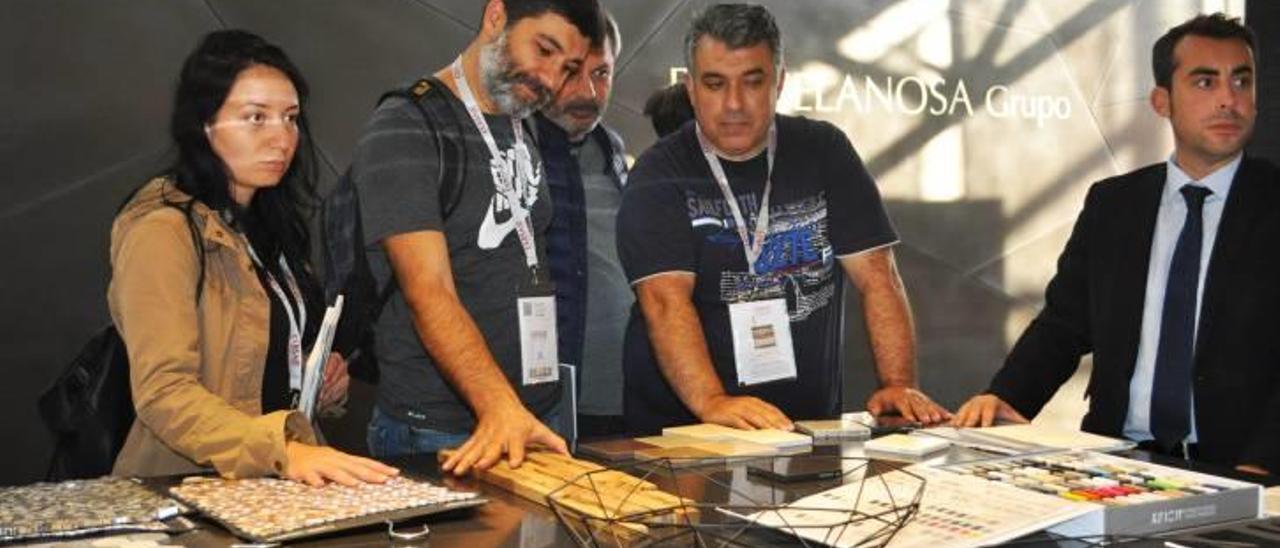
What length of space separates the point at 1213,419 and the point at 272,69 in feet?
6.74

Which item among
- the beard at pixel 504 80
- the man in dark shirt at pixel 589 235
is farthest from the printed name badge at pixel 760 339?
the beard at pixel 504 80

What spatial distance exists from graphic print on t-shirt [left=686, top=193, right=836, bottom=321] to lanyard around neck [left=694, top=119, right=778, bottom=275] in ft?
0.04

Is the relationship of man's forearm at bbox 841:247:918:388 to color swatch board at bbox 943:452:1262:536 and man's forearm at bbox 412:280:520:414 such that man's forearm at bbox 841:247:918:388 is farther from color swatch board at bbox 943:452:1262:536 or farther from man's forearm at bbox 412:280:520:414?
color swatch board at bbox 943:452:1262:536

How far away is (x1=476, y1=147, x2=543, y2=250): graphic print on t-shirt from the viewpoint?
3.01 m

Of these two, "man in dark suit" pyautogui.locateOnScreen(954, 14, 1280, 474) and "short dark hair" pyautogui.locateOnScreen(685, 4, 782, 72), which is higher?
"short dark hair" pyautogui.locateOnScreen(685, 4, 782, 72)

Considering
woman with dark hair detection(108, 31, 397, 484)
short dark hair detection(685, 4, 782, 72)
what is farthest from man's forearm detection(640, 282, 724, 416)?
woman with dark hair detection(108, 31, 397, 484)

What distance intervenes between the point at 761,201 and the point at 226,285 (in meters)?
1.42

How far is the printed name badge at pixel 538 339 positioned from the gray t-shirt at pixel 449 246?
0.02 meters

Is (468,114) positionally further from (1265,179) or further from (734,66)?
(1265,179)

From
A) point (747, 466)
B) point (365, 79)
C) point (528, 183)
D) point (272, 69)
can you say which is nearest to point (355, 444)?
point (365, 79)

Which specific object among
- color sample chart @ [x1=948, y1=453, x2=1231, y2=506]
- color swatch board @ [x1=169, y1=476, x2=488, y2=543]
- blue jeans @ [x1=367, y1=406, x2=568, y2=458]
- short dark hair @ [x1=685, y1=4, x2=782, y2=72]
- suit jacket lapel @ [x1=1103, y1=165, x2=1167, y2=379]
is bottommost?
blue jeans @ [x1=367, y1=406, x2=568, y2=458]

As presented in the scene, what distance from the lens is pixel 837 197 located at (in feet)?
11.7

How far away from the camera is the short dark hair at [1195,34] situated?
3611 mm

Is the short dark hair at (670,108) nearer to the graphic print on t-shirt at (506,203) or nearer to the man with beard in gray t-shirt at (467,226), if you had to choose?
the man with beard in gray t-shirt at (467,226)
